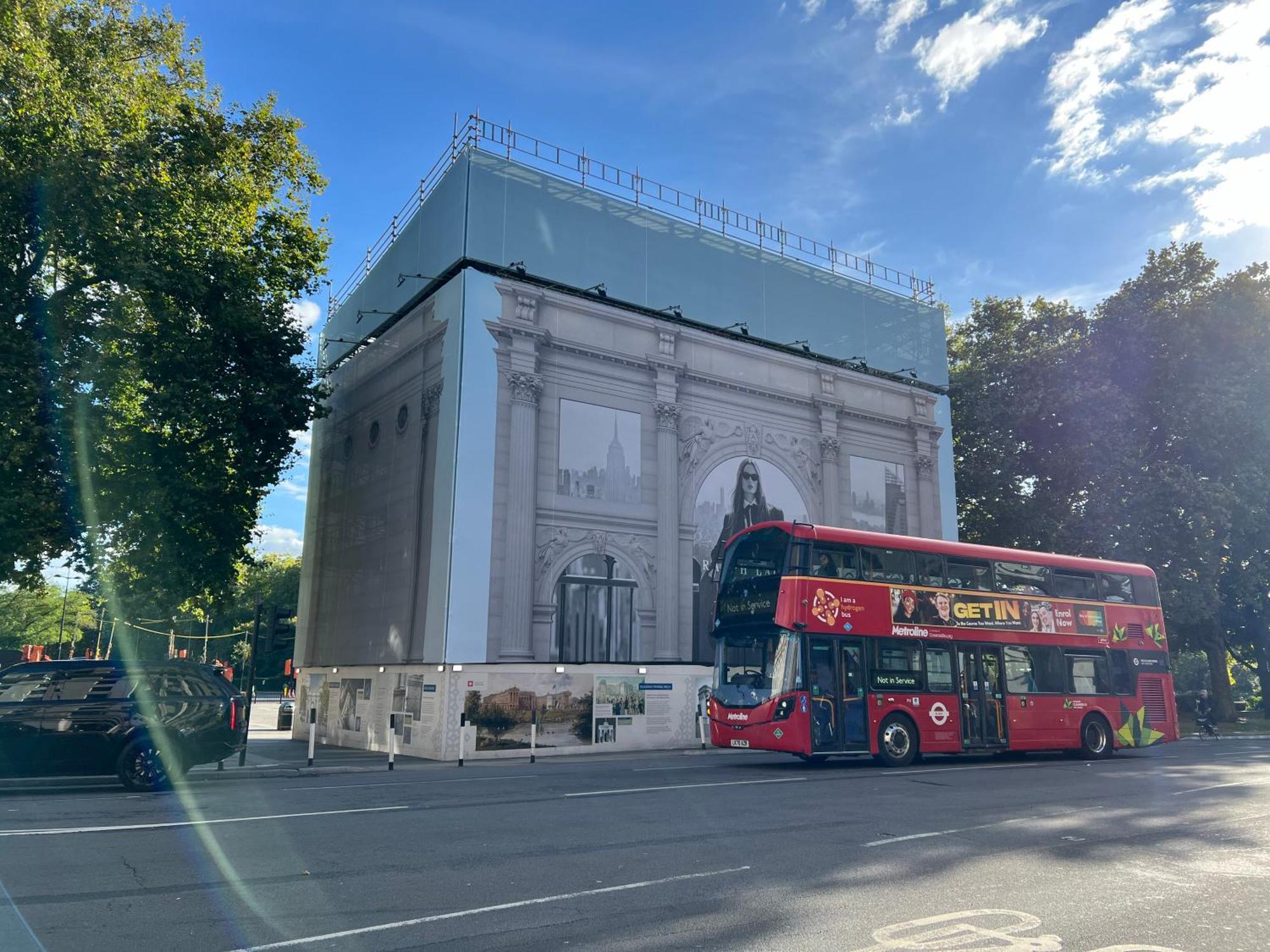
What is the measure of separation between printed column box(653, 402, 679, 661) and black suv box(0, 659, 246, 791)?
15004mm

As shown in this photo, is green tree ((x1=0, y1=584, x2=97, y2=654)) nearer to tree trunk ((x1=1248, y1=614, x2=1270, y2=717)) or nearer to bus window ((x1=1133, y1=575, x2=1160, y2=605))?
bus window ((x1=1133, y1=575, x2=1160, y2=605))

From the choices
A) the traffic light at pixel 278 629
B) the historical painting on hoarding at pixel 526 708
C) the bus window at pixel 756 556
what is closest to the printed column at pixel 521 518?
the historical painting on hoarding at pixel 526 708

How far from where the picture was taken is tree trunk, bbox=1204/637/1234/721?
38562 millimetres

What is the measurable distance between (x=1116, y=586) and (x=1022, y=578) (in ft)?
12.1

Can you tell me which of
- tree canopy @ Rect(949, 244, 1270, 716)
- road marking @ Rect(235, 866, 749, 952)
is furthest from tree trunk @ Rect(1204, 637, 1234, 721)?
road marking @ Rect(235, 866, 749, 952)

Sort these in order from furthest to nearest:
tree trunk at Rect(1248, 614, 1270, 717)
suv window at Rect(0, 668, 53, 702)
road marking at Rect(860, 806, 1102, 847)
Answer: tree trunk at Rect(1248, 614, 1270, 717)
suv window at Rect(0, 668, 53, 702)
road marking at Rect(860, 806, 1102, 847)

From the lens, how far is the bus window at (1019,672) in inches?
755

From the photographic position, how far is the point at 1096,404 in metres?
36.5

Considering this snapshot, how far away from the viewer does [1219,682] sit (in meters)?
39.3

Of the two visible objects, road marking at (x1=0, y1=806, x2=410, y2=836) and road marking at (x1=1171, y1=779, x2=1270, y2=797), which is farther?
road marking at (x1=1171, y1=779, x2=1270, y2=797)

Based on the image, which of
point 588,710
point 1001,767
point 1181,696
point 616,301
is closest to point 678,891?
point 1001,767

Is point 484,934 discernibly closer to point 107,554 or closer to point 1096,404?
point 107,554

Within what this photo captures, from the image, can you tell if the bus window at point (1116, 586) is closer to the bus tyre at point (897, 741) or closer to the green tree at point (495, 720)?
the bus tyre at point (897, 741)

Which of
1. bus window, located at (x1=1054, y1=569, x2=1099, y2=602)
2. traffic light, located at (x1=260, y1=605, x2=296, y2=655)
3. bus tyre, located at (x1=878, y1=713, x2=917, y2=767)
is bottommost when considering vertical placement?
bus tyre, located at (x1=878, y1=713, x2=917, y2=767)
